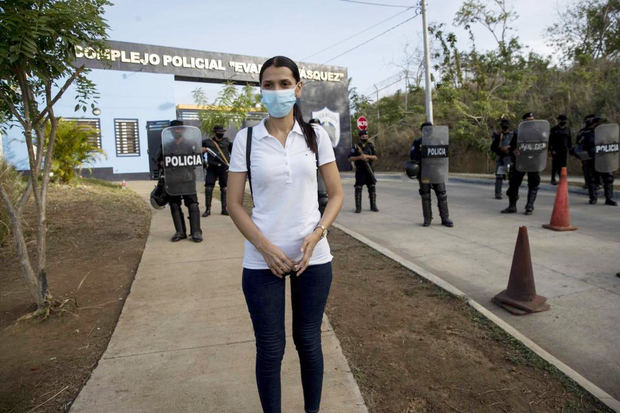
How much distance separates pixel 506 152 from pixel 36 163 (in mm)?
8931

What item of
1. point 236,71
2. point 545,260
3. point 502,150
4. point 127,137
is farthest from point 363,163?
point 236,71

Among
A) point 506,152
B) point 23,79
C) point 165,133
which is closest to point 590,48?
point 506,152

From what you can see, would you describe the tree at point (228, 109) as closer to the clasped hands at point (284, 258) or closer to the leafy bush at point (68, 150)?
the leafy bush at point (68, 150)

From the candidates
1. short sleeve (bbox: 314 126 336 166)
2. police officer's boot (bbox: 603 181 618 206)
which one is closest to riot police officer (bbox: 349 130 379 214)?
police officer's boot (bbox: 603 181 618 206)

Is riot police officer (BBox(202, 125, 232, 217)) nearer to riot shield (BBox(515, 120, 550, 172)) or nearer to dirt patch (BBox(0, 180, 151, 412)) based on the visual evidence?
dirt patch (BBox(0, 180, 151, 412))

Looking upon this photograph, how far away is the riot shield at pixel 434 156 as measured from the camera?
7484 millimetres

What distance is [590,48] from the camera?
21484 millimetres

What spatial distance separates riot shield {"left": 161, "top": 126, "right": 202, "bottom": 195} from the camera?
6.50m

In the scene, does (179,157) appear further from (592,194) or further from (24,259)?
(592,194)

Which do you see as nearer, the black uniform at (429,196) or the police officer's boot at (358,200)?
the black uniform at (429,196)

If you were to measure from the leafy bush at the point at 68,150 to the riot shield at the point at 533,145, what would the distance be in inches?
444

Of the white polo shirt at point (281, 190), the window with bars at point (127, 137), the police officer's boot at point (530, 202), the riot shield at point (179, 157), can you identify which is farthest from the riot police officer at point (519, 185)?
the window with bars at point (127, 137)

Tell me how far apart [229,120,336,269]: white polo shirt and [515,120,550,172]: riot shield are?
7296 millimetres

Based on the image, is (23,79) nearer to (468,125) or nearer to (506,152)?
(506,152)
